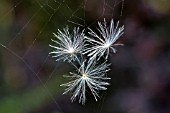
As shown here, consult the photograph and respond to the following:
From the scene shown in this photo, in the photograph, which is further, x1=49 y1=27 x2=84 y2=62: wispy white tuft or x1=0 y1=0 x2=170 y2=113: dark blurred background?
x1=0 y1=0 x2=170 y2=113: dark blurred background

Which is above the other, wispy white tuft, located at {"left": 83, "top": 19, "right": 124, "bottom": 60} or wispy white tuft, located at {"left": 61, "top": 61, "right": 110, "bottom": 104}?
wispy white tuft, located at {"left": 83, "top": 19, "right": 124, "bottom": 60}

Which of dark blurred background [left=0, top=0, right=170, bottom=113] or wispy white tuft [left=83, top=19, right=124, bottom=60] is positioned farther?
dark blurred background [left=0, top=0, right=170, bottom=113]

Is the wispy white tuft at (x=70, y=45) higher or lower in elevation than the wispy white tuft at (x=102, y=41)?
lower

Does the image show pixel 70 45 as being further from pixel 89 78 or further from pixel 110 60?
pixel 110 60

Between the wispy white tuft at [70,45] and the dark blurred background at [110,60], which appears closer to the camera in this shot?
the wispy white tuft at [70,45]

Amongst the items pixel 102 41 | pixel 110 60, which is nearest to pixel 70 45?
pixel 102 41

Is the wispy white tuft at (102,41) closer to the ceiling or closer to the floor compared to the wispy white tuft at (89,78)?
closer to the ceiling
